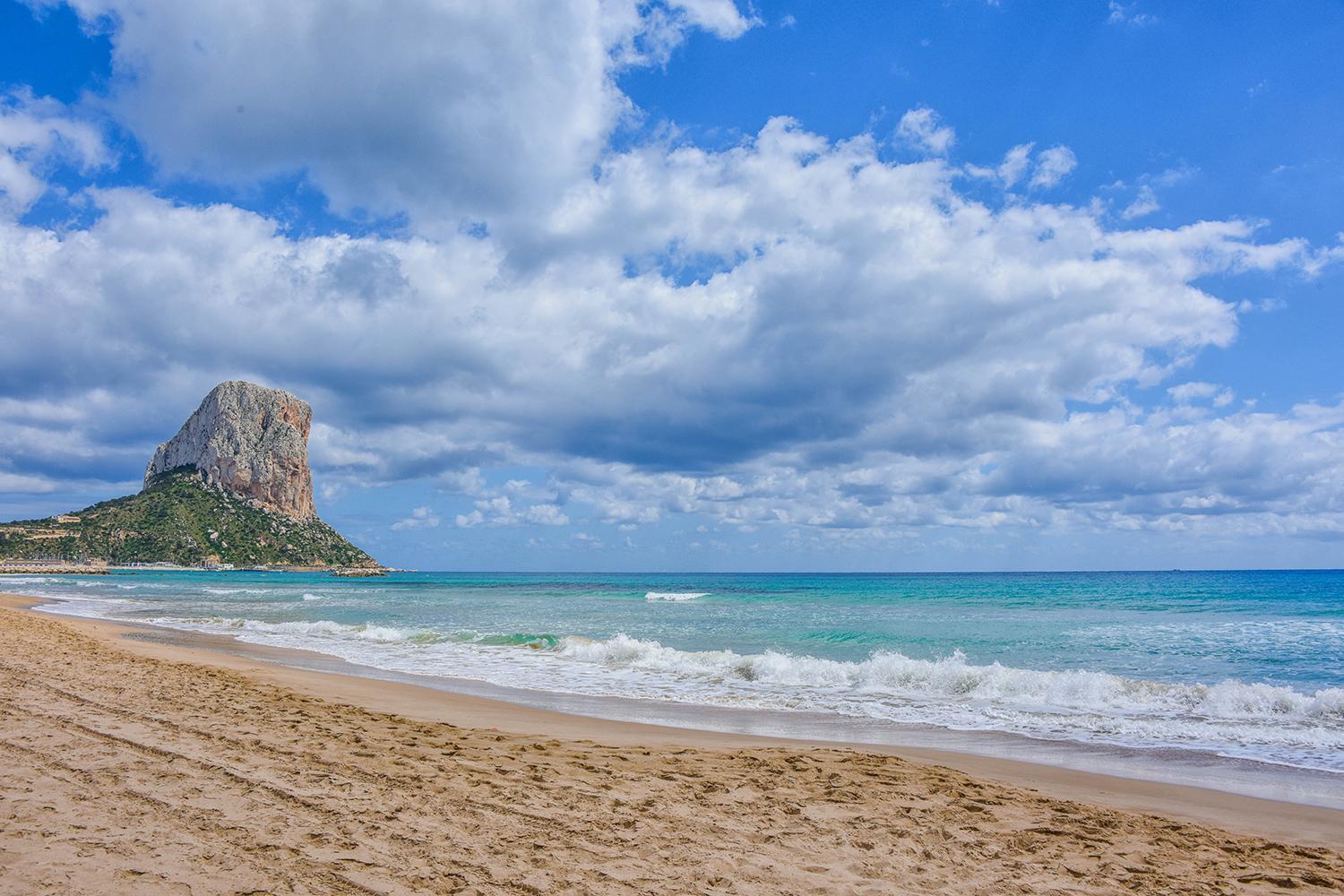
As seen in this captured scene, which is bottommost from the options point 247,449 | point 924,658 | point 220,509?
point 924,658

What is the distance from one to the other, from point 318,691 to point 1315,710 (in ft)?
56.0

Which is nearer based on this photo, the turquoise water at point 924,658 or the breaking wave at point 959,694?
the breaking wave at point 959,694

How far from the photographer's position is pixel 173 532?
118500mm

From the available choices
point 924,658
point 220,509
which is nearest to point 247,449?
point 220,509

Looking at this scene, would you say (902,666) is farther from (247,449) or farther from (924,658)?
(247,449)

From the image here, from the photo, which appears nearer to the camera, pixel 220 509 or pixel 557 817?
pixel 557 817

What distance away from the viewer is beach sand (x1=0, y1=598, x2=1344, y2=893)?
4578mm

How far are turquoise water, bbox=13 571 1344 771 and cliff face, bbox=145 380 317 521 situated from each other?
334 feet

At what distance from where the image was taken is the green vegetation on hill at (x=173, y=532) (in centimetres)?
11612

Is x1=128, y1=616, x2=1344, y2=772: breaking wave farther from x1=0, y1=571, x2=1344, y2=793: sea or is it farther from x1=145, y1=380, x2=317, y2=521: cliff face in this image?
x1=145, y1=380, x2=317, y2=521: cliff face

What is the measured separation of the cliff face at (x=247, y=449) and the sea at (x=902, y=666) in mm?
103804

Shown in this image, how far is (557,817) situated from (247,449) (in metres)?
150

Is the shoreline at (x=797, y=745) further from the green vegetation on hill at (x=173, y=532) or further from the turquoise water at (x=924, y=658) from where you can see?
the green vegetation on hill at (x=173, y=532)

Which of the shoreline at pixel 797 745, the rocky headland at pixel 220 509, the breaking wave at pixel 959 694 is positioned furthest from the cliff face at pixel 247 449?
the shoreline at pixel 797 745
